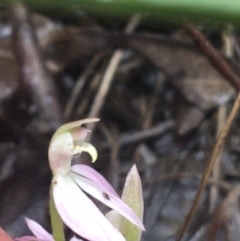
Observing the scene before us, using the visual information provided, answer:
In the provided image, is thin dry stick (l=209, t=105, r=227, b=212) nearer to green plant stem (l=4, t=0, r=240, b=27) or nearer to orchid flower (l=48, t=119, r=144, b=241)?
green plant stem (l=4, t=0, r=240, b=27)

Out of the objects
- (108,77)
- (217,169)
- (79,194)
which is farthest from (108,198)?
(108,77)

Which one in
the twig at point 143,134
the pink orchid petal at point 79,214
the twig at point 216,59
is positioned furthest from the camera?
the twig at point 143,134

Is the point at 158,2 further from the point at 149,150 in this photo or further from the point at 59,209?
the point at 59,209

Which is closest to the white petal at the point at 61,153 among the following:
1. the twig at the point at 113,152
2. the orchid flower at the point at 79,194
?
the orchid flower at the point at 79,194

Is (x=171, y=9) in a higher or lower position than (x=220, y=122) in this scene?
higher

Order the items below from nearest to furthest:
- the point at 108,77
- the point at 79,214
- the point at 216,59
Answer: the point at 79,214, the point at 216,59, the point at 108,77

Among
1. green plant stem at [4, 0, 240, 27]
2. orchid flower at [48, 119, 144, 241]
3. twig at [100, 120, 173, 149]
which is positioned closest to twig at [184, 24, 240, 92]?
green plant stem at [4, 0, 240, 27]

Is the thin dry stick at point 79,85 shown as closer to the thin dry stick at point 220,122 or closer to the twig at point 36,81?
the twig at point 36,81

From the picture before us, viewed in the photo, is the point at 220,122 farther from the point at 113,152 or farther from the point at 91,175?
the point at 91,175
